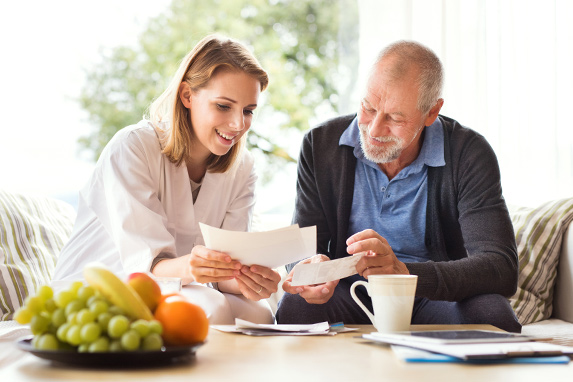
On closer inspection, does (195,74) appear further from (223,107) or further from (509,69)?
(509,69)

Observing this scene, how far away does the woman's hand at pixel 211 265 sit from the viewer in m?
1.49

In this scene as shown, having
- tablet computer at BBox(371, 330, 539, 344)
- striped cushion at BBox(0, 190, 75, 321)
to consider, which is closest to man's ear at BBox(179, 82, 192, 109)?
striped cushion at BBox(0, 190, 75, 321)

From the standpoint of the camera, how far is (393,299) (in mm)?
1342

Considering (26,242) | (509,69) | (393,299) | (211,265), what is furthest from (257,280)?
(509,69)

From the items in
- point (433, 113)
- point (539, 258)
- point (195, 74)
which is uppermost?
point (195, 74)

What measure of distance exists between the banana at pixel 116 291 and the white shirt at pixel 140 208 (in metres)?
0.86

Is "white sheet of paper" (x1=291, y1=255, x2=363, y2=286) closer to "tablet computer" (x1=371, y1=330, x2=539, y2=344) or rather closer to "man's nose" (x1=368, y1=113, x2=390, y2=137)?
"tablet computer" (x1=371, y1=330, x2=539, y2=344)

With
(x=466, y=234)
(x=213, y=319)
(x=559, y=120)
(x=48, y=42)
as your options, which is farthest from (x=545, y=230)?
(x=48, y=42)

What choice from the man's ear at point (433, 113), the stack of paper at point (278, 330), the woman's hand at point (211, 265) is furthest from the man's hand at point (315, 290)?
the man's ear at point (433, 113)

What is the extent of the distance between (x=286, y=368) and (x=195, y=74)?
1250 millimetres

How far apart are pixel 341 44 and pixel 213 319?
2.02 meters

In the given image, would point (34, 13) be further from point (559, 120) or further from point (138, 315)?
point (138, 315)

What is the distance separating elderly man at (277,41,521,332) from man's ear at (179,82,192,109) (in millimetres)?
422

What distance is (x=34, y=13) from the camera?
Result: 457cm
